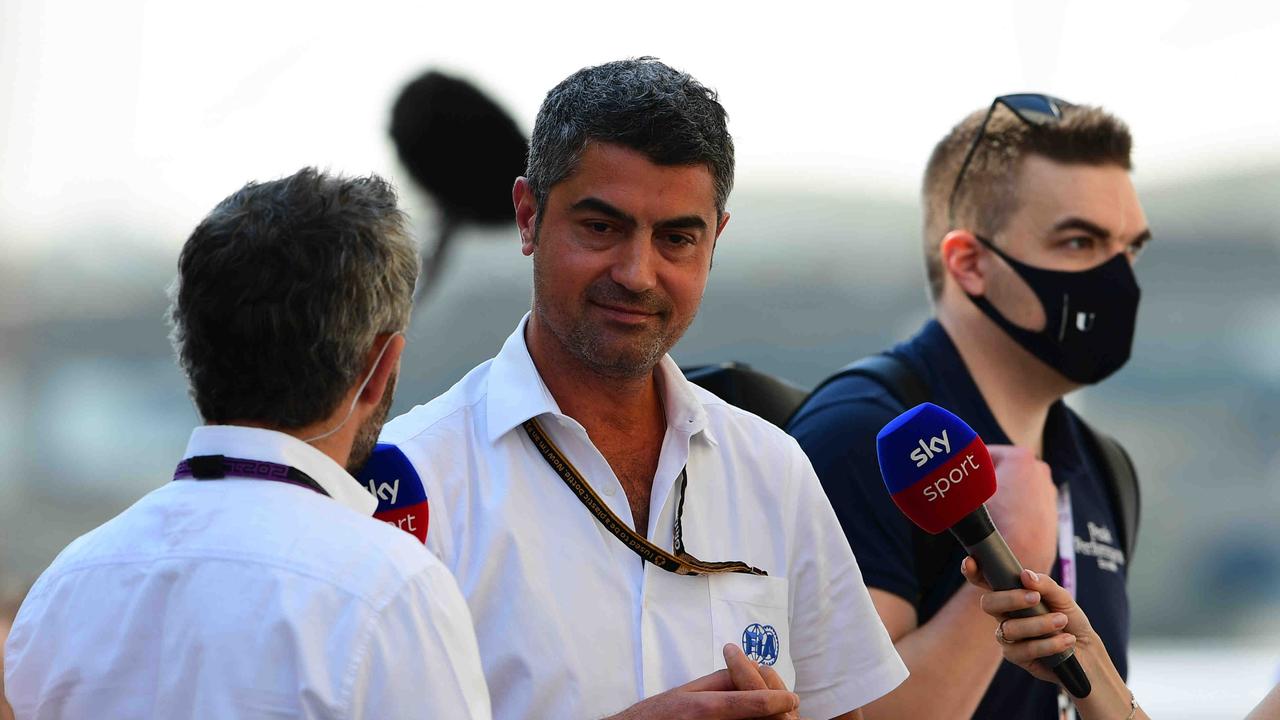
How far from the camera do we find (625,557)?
191 cm

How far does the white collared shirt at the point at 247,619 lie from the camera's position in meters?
1.22

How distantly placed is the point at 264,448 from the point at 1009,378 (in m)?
1.95

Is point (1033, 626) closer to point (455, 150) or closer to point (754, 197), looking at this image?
point (455, 150)

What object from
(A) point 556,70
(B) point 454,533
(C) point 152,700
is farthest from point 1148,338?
(C) point 152,700

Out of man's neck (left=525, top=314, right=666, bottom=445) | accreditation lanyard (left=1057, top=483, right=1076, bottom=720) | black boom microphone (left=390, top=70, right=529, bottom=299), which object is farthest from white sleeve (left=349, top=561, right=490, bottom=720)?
black boom microphone (left=390, top=70, right=529, bottom=299)

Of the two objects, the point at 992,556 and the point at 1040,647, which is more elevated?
the point at 992,556

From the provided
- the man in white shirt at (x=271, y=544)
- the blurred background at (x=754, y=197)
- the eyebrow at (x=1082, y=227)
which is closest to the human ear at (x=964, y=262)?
the eyebrow at (x=1082, y=227)

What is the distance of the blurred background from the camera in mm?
4098

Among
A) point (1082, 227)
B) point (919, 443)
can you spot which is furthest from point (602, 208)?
point (1082, 227)

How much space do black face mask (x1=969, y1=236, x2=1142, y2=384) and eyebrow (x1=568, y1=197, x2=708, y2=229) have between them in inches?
44.5

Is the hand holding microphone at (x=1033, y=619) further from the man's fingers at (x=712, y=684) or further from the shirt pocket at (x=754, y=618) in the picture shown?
the man's fingers at (x=712, y=684)

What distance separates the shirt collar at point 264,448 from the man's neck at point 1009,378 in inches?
71.3

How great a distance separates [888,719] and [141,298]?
2.94 m

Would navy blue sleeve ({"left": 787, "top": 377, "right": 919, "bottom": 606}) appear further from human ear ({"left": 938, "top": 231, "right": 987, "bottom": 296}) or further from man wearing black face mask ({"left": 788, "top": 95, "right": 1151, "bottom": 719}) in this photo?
human ear ({"left": 938, "top": 231, "right": 987, "bottom": 296})
